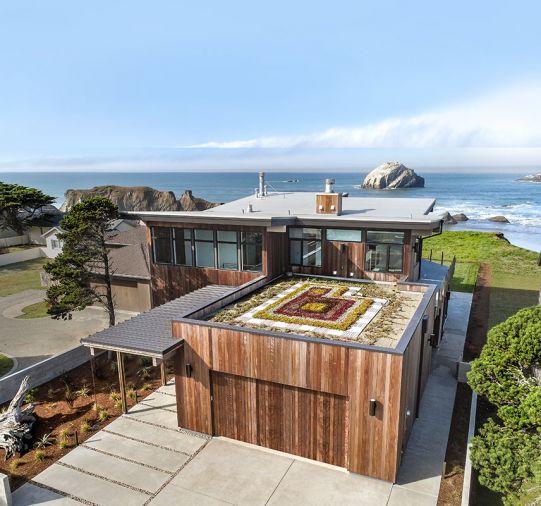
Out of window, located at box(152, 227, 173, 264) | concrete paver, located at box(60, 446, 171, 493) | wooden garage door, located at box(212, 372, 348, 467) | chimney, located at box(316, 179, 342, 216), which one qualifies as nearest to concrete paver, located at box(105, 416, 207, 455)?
wooden garage door, located at box(212, 372, 348, 467)

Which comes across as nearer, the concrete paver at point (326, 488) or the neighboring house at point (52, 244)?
the concrete paver at point (326, 488)

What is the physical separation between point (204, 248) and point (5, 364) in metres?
10.2

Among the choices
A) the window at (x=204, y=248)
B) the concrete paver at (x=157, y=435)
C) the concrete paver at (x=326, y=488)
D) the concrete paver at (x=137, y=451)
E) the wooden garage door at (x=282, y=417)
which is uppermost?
the window at (x=204, y=248)

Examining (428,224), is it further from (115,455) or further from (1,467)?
(1,467)

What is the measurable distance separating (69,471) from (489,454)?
10857 mm

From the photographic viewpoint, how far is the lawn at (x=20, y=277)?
31.8m

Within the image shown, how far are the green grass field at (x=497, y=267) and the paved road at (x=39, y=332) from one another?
22291 millimetres

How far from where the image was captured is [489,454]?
31.6ft

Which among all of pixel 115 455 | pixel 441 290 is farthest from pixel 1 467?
pixel 441 290

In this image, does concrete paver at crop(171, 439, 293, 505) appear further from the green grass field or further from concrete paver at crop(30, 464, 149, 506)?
the green grass field

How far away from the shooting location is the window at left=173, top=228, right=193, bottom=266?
1897cm

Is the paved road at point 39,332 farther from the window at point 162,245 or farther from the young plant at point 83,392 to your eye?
the window at point 162,245

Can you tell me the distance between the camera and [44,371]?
16.8 meters

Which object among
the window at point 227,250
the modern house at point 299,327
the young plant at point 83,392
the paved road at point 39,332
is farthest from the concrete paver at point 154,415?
the paved road at point 39,332
